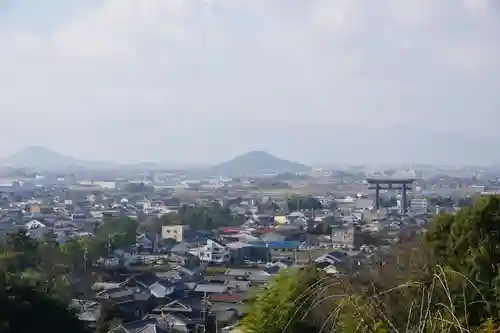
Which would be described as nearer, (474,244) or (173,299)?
(474,244)

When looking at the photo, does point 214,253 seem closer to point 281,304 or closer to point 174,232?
point 174,232

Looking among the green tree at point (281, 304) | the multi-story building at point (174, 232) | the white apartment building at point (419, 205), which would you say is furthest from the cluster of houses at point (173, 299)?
the white apartment building at point (419, 205)

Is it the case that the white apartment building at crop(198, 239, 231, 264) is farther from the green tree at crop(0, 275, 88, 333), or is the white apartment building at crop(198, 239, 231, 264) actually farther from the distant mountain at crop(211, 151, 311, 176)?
the distant mountain at crop(211, 151, 311, 176)

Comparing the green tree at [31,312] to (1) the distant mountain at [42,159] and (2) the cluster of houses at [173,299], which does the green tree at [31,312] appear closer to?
(2) the cluster of houses at [173,299]

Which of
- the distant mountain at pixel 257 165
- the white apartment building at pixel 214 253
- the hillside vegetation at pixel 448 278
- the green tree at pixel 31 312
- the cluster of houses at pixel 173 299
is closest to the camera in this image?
the hillside vegetation at pixel 448 278

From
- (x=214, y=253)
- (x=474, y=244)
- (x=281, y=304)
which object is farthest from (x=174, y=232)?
(x=281, y=304)

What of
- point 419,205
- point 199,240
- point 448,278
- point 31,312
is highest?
point 448,278

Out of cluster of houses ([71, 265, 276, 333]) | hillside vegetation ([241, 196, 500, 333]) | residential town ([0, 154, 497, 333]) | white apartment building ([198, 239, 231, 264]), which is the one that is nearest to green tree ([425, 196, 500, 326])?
hillside vegetation ([241, 196, 500, 333])

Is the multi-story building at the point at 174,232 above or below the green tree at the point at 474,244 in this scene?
below

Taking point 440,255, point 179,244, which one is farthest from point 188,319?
point 179,244
